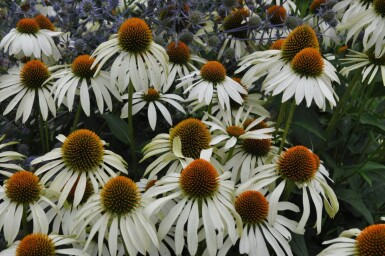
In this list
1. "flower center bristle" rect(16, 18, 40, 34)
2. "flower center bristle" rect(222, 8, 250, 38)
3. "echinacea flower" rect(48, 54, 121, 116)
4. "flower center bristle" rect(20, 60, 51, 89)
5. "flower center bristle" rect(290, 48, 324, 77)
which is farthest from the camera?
"flower center bristle" rect(222, 8, 250, 38)

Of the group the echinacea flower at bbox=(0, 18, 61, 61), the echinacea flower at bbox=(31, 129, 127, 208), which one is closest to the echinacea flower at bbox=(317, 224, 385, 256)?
the echinacea flower at bbox=(31, 129, 127, 208)

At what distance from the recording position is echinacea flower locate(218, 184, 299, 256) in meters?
1.64

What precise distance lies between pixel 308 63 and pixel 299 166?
0.37 meters

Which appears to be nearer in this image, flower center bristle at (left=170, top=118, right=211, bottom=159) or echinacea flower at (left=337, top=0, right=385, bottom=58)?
flower center bristle at (left=170, top=118, right=211, bottom=159)

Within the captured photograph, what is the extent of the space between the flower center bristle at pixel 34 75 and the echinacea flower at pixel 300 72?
0.76 metres

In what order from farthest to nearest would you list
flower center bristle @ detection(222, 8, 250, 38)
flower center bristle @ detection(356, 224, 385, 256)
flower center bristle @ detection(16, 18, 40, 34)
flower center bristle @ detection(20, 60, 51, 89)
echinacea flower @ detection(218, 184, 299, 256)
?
flower center bristle @ detection(222, 8, 250, 38)
flower center bristle @ detection(16, 18, 40, 34)
flower center bristle @ detection(20, 60, 51, 89)
echinacea flower @ detection(218, 184, 299, 256)
flower center bristle @ detection(356, 224, 385, 256)

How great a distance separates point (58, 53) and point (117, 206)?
1.07m

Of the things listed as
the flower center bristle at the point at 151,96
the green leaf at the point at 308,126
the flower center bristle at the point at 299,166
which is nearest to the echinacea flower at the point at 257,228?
the flower center bristle at the point at 299,166

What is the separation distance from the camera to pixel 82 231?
5.34 feet

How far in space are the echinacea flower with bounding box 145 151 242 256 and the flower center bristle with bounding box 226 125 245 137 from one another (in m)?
0.32

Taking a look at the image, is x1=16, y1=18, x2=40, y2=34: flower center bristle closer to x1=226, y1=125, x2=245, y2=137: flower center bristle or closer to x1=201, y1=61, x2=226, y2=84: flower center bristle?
x1=201, y1=61, x2=226, y2=84: flower center bristle

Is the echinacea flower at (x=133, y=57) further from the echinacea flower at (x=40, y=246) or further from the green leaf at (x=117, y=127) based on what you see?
the echinacea flower at (x=40, y=246)

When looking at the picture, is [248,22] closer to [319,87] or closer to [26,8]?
[319,87]

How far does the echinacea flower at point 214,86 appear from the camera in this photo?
2.13 metres
